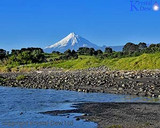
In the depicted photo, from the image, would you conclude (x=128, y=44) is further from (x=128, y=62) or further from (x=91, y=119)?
(x=91, y=119)

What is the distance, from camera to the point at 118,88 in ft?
96.3

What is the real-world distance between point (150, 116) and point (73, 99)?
9150 millimetres

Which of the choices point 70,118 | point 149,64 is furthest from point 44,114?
point 149,64

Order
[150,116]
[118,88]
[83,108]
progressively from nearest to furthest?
[150,116], [83,108], [118,88]

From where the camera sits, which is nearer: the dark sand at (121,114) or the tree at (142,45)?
the dark sand at (121,114)

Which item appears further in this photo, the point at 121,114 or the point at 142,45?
the point at 142,45

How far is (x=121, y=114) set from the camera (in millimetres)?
16531

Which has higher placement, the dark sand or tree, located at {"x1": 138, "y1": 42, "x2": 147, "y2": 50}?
tree, located at {"x1": 138, "y1": 42, "x2": 147, "y2": 50}

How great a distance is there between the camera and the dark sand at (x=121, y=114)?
1391cm

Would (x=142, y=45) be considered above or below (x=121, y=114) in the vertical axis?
above

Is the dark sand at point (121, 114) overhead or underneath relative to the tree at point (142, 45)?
underneath

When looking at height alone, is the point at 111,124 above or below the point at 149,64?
below

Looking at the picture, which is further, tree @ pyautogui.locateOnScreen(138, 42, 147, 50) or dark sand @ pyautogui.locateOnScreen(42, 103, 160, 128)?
tree @ pyautogui.locateOnScreen(138, 42, 147, 50)

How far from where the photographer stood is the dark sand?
45.6 feet
